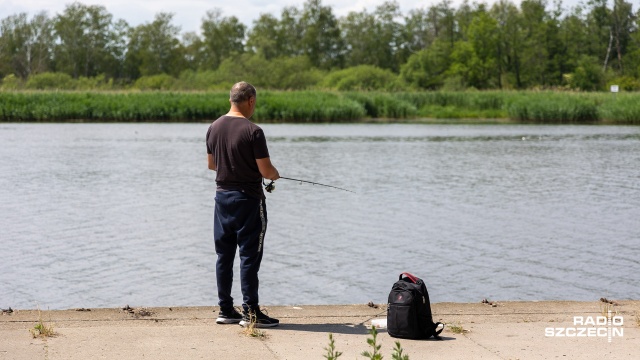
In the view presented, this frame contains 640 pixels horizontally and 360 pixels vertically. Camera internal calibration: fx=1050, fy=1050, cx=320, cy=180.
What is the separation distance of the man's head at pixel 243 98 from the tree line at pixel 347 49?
2808 inches

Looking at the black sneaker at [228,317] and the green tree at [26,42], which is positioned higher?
the green tree at [26,42]

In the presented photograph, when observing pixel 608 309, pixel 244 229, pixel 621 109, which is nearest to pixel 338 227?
pixel 608 309

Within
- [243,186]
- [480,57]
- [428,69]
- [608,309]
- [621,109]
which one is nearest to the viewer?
[243,186]

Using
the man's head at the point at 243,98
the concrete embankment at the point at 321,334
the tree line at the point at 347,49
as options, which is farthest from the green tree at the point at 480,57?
the man's head at the point at 243,98

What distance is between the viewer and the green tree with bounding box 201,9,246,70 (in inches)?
4486

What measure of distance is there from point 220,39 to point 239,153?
356 ft

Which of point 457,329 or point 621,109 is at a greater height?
point 621,109

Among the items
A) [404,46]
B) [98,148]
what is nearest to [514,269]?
[98,148]

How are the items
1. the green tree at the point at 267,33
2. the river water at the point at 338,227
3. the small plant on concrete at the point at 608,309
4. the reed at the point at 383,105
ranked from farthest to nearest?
the green tree at the point at 267,33 < the reed at the point at 383,105 < the river water at the point at 338,227 < the small plant on concrete at the point at 608,309

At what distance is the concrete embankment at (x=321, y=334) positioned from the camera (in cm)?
632

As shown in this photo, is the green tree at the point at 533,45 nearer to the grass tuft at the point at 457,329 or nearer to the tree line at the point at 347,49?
the tree line at the point at 347,49

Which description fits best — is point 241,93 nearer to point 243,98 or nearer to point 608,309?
point 243,98

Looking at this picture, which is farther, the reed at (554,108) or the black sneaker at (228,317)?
the reed at (554,108)

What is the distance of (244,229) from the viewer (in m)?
7.24
